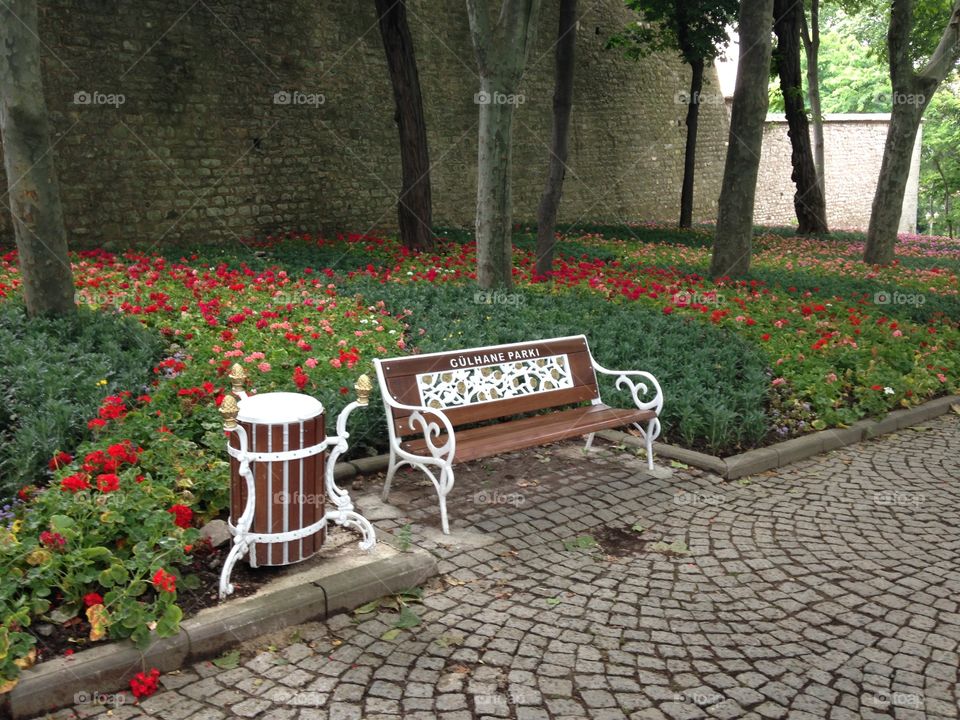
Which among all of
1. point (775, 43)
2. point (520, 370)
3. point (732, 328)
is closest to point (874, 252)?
point (732, 328)

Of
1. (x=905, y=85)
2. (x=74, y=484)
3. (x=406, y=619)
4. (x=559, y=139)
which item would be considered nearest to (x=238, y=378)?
(x=74, y=484)

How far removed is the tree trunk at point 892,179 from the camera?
40.2ft

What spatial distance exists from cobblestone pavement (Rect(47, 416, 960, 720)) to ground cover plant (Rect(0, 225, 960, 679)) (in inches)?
22.2

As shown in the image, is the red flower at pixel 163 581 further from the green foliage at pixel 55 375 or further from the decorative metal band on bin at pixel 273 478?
the green foliage at pixel 55 375

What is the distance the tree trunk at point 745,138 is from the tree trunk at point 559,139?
218 cm

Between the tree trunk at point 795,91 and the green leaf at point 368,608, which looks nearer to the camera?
the green leaf at point 368,608

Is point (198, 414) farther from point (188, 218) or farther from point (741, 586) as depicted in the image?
point (188, 218)

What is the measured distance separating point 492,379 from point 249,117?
405 inches

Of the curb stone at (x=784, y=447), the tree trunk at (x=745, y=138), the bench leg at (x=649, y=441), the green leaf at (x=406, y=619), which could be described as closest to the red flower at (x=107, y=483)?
the green leaf at (x=406, y=619)

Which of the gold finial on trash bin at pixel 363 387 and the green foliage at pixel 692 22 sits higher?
the green foliage at pixel 692 22

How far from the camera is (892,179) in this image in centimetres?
1247

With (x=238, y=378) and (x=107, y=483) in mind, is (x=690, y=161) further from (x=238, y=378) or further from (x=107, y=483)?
(x=107, y=483)

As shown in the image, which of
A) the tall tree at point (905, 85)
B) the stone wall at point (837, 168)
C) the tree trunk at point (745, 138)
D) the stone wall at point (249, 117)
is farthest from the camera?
the stone wall at point (837, 168)

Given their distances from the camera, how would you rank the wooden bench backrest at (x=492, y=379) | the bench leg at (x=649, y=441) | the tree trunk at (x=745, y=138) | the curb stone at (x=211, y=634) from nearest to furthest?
the curb stone at (x=211, y=634) < the wooden bench backrest at (x=492, y=379) < the bench leg at (x=649, y=441) < the tree trunk at (x=745, y=138)
